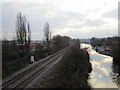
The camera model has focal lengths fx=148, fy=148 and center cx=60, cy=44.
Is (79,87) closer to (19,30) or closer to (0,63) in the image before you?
(0,63)

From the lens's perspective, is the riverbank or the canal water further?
the canal water

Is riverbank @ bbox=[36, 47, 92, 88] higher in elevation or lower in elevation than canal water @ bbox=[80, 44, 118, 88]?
higher

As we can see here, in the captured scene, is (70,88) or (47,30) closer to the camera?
(70,88)

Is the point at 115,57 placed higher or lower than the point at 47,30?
lower

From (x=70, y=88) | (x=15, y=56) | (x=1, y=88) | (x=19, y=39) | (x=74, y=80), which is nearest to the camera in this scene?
(x=1, y=88)

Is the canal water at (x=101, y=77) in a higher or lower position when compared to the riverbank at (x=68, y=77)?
lower

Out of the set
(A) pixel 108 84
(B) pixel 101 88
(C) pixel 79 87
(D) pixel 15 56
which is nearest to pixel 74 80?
(C) pixel 79 87

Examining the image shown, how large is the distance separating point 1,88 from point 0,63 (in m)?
8.15

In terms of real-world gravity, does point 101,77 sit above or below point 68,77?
below

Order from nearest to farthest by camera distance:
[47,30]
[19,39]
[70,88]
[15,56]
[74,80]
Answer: [70,88], [74,80], [15,56], [19,39], [47,30]

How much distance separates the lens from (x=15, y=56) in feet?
91.8

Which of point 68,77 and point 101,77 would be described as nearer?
point 68,77

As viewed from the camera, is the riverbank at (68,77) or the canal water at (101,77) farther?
the canal water at (101,77)

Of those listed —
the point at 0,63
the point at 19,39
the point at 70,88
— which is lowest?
the point at 70,88
